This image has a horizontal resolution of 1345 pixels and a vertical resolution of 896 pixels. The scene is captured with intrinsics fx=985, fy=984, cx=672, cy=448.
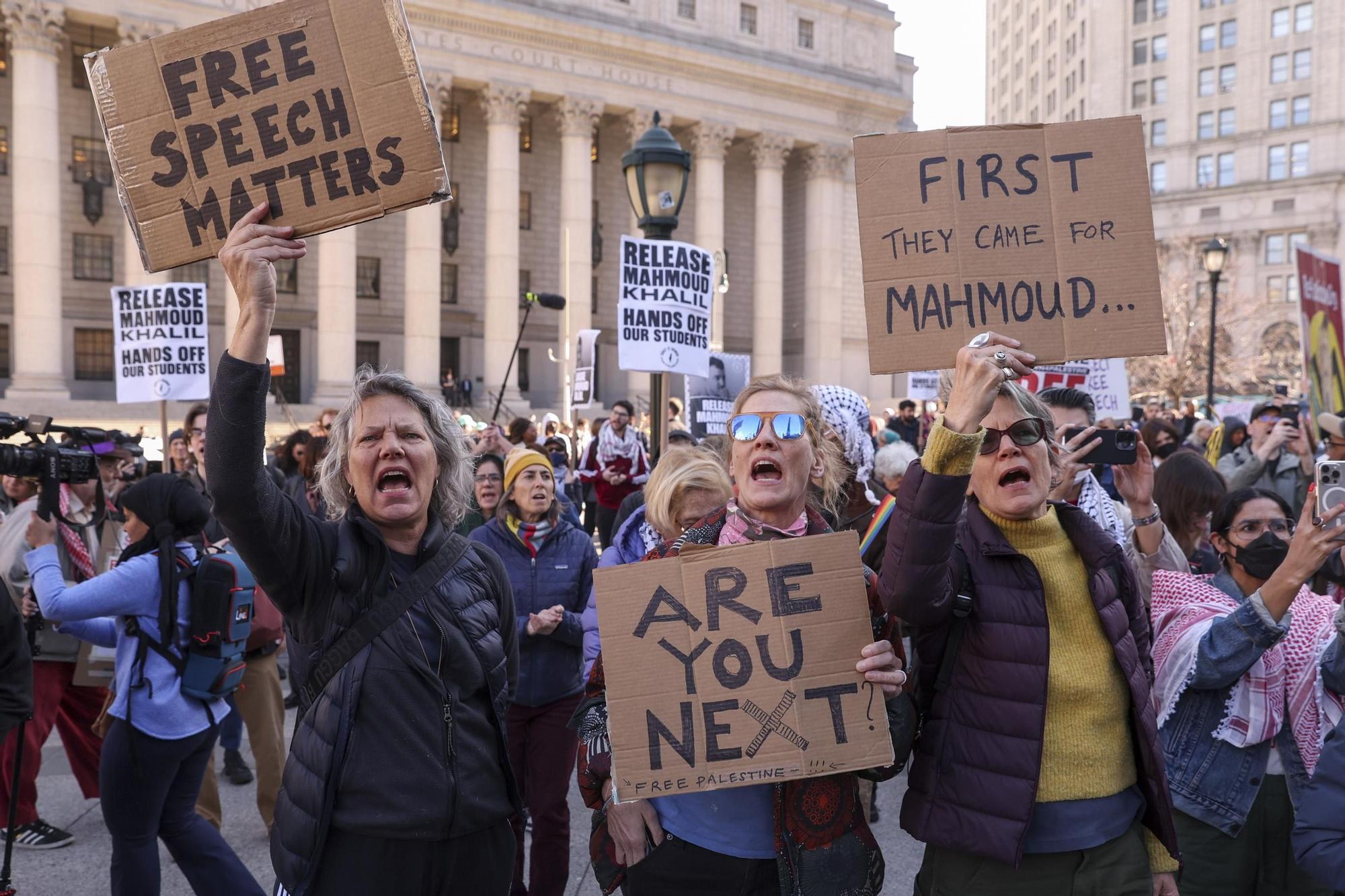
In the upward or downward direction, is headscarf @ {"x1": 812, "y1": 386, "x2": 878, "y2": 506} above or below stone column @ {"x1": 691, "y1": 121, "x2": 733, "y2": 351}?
below

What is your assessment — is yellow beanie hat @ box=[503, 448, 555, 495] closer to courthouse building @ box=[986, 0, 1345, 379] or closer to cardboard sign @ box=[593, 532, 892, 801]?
cardboard sign @ box=[593, 532, 892, 801]

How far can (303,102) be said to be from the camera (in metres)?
2.84

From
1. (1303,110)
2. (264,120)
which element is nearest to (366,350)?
(264,120)

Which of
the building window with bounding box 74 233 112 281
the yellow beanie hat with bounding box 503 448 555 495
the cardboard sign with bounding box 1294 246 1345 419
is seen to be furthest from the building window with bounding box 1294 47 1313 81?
the yellow beanie hat with bounding box 503 448 555 495

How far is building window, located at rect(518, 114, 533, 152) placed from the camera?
41031 millimetres

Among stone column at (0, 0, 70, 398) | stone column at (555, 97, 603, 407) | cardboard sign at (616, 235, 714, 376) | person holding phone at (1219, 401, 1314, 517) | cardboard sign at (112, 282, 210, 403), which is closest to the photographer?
person holding phone at (1219, 401, 1314, 517)

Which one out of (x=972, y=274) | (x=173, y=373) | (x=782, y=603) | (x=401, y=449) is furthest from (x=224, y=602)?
(x=173, y=373)

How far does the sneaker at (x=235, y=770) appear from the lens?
646cm

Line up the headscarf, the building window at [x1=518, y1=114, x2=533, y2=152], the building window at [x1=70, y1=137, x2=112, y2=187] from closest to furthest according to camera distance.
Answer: the headscarf → the building window at [x1=70, y1=137, x2=112, y2=187] → the building window at [x1=518, y1=114, x2=533, y2=152]

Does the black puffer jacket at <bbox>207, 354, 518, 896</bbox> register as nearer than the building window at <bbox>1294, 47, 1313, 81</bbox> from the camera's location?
Yes

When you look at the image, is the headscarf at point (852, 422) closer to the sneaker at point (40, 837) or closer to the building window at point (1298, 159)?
the sneaker at point (40, 837)

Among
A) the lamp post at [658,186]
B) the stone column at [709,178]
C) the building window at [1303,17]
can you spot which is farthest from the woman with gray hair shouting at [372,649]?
the building window at [1303,17]

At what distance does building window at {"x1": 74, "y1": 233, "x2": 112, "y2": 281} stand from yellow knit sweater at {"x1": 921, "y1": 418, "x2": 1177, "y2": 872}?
3834 cm

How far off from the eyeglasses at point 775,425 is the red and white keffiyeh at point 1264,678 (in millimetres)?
1708
